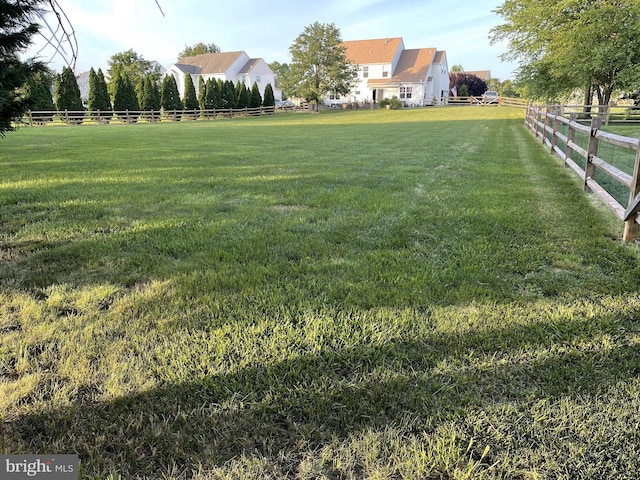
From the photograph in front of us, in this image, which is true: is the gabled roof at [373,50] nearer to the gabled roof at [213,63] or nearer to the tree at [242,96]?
the gabled roof at [213,63]

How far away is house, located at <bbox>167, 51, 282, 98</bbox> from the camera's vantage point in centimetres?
5025

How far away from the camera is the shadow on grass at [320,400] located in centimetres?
151

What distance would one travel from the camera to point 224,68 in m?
50.2

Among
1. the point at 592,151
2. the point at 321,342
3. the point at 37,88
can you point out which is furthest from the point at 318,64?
the point at 321,342

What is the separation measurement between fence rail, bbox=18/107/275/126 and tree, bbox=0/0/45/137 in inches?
854

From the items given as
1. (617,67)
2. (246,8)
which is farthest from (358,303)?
(617,67)

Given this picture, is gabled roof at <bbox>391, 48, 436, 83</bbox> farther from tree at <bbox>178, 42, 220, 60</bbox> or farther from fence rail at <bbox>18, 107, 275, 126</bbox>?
tree at <bbox>178, 42, 220, 60</bbox>

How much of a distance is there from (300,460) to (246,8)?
280 cm

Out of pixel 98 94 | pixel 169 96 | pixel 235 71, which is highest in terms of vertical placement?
pixel 235 71

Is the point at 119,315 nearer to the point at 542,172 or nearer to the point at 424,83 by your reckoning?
the point at 542,172

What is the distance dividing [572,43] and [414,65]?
2995 cm

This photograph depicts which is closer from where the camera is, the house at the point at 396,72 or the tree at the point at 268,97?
the tree at the point at 268,97

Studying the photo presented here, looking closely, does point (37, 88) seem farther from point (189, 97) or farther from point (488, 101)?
point (488, 101)

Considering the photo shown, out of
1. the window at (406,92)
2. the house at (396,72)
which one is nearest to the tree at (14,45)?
the house at (396,72)
